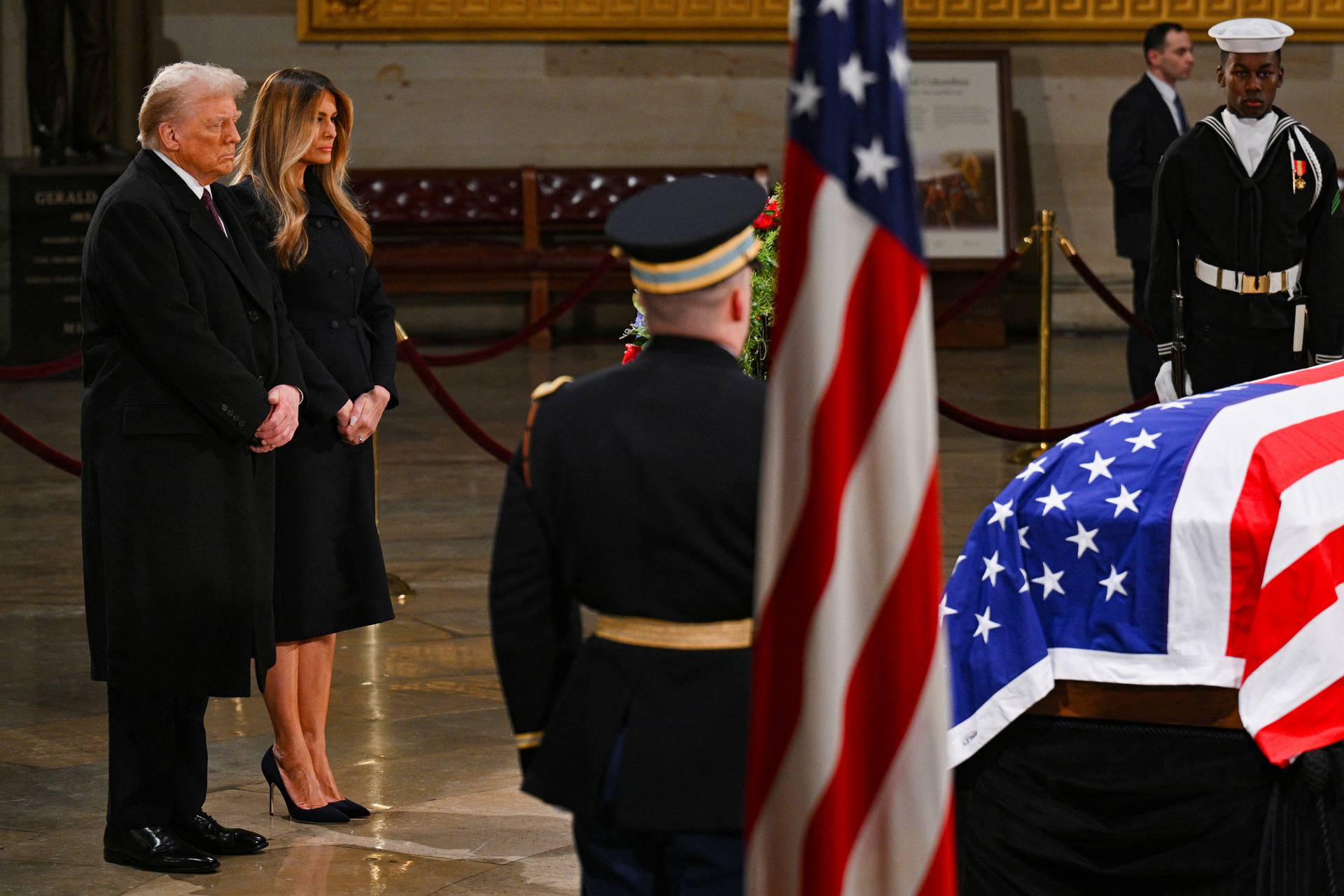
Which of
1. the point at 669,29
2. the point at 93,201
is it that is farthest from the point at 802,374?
the point at 669,29

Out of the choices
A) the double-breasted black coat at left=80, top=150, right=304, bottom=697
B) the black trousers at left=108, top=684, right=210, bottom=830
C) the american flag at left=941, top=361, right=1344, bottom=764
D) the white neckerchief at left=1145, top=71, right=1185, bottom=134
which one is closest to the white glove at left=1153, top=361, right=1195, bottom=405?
the american flag at left=941, top=361, right=1344, bottom=764

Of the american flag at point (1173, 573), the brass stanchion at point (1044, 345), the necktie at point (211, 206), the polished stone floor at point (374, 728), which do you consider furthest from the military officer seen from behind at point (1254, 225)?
the necktie at point (211, 206)

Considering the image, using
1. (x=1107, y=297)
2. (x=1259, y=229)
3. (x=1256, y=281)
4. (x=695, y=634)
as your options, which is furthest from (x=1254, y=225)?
(x=695, y=634)

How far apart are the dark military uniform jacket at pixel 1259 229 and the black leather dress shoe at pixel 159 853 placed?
3549mm

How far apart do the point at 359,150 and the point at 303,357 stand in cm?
940

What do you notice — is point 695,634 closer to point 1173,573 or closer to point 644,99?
point 1173,573

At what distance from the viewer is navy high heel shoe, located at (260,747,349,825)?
4.46 metres

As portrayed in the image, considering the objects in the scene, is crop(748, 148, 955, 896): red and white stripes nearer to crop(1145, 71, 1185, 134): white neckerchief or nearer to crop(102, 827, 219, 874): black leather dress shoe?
crop(102, 827, 219, 874): black leather dress shoe

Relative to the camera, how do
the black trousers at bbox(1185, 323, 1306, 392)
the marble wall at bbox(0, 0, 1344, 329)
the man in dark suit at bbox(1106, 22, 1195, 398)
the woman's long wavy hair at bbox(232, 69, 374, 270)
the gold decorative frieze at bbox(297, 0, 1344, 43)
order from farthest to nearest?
the marble wall at bbox(0, 0, 1344, 329), the gold decorative frieze at bbox(297, 0, 1344, 43), the man in dark suit at bbox(1106, 22, 1195, 398), the black trousers at bbox(1185, 323, 1306, 392), the woman's long wavy hair at bbox(232, 69, 374, 270)

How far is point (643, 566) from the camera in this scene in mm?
2391

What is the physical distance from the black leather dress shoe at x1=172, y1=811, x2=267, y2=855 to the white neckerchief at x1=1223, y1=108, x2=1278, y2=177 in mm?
3707

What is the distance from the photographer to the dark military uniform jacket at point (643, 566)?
7.74ft

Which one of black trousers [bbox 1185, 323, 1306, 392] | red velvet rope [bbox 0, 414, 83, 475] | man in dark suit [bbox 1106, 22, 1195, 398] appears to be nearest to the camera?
black trousers [bbox 1185, 323, 1306, 392]

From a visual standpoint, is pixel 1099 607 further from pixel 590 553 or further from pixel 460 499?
pixel 460 499
